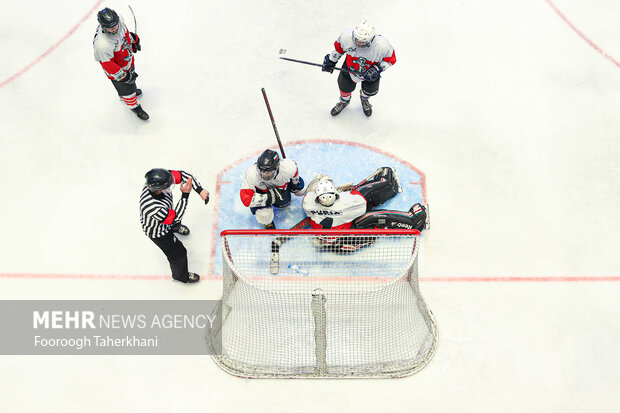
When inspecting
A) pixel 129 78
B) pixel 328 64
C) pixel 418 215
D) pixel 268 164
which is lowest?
pixel 418 215

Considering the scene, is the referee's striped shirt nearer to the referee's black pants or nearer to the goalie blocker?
the referee's black pants

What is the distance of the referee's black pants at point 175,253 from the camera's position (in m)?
4.25

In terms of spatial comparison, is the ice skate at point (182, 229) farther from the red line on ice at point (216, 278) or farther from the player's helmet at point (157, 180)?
the player's helmet at point (157, 180)

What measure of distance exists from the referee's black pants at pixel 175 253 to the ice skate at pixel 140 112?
1.72 meters

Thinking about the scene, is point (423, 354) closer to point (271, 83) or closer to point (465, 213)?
point (465, 213)

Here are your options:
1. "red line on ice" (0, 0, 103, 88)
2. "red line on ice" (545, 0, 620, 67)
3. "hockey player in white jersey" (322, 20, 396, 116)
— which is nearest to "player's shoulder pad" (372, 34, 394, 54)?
"hockey player in white jersey" (322, 20, 396, 116)

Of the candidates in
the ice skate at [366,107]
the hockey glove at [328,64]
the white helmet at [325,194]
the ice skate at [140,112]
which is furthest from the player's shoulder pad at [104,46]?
the ice skate at [366,107]

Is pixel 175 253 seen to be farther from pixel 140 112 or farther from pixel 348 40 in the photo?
pixel 348 40

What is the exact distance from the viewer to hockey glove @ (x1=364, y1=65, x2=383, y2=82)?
5.04m

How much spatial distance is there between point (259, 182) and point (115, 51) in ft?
5.62

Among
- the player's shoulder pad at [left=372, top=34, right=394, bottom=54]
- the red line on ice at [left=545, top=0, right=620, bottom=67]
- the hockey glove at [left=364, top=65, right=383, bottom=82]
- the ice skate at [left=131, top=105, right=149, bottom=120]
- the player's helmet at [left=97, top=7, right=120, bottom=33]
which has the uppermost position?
the red line on ice at [left=545, top=0, right=620, bottom=67]

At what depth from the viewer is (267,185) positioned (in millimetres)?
4605

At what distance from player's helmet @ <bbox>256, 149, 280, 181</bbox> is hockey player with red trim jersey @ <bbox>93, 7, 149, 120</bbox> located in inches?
65.6

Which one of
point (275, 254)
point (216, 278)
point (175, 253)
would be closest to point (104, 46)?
point (175, 253)
